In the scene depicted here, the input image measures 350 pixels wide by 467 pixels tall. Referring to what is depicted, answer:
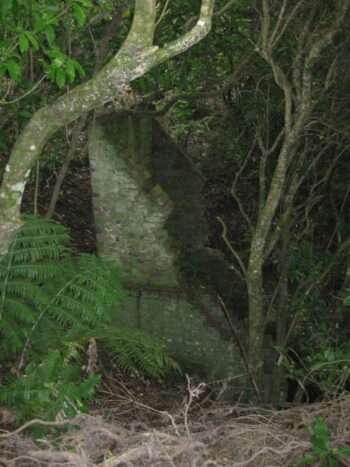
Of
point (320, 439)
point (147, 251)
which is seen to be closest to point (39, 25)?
point (320, 439)

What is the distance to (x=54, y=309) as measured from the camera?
4430 millimetres

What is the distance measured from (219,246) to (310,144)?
2.76m

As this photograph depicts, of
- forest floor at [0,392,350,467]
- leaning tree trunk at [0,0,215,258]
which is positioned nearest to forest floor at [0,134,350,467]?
forest floor at [0,392,350,467]

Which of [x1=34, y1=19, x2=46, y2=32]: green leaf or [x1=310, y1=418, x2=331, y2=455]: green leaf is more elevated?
[x1=34, y1=19, x2=46, y2=32]: green leaf

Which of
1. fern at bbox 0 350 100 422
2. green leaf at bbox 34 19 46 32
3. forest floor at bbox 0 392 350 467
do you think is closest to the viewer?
forest floor at bbox 0 392 350 467

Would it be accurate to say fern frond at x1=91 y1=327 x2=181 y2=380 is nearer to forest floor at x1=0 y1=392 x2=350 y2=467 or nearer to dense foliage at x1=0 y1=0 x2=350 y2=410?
dense foliage at x1=0 y1=0 x2=350 y2=410

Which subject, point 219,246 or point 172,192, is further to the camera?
point 219,246

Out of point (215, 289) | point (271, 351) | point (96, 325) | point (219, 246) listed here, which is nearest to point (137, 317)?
point (215, 289)

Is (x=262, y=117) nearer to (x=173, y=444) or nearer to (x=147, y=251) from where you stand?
(x=147, y=251)

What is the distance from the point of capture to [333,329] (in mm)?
5844

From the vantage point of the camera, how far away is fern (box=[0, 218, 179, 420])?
4141 mm

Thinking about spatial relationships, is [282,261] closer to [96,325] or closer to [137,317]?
[137,317]

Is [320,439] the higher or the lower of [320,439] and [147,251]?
the lower

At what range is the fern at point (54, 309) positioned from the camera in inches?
163
